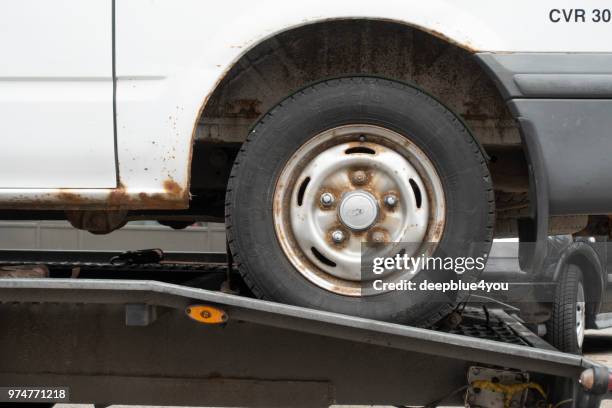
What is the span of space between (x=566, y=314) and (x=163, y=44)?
2.18 metres

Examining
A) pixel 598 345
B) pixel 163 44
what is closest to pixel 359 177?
pixel 163 44

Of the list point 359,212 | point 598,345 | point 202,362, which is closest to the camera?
point 359,212

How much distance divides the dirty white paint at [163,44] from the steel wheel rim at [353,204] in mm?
384

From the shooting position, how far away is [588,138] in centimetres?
284

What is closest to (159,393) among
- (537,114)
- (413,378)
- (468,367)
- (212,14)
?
(413,378)

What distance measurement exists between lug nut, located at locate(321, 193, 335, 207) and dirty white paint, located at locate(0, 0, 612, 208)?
0.49 meters

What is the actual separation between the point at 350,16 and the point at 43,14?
0.99m

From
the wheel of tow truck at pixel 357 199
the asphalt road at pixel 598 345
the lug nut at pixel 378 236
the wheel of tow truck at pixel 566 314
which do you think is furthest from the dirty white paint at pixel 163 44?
the asphalt road at pixel 598 345

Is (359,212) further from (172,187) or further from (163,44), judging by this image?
(163,44)

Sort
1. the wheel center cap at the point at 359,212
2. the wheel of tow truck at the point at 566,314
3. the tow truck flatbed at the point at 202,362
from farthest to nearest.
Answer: the wheel of tow truck at the point at 566,314
the tow truck flatbed at the point at 202,362
the wheel center cap at the point at 359,212

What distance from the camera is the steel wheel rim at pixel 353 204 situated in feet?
9.41

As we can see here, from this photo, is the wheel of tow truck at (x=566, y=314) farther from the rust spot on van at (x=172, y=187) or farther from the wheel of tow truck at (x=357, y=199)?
the rust spot on van at (x=172, y=187)

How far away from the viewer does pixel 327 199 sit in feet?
9.46

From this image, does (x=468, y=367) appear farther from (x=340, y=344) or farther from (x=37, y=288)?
(x=37, y=288)
